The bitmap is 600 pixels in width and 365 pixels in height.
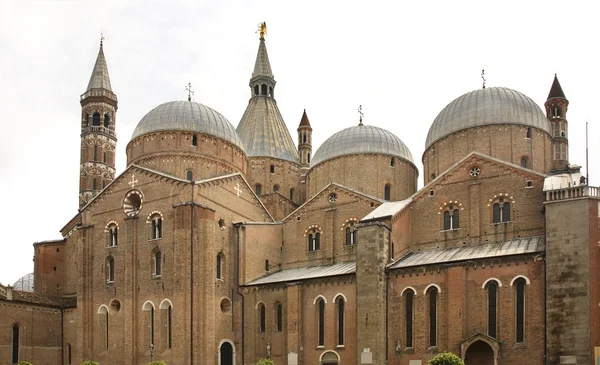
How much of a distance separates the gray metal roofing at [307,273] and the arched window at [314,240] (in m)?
1.38

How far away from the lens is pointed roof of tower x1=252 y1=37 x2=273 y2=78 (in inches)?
2589

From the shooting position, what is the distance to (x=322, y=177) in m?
51.4

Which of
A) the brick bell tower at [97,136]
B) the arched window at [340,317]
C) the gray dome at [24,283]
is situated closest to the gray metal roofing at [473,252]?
the arched window at [340,317]

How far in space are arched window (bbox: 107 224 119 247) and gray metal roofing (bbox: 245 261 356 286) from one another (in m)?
8.68

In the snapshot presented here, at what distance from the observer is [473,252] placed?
36406 millimetres

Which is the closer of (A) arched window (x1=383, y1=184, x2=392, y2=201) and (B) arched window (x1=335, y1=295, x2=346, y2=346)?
(B) arched window (x1=335, y1=295, x2=346, y2=346)

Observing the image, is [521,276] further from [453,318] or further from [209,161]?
[209,161]

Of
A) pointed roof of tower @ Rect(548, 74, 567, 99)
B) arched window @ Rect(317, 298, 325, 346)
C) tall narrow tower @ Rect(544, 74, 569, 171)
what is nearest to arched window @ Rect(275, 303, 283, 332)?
arched window @ Rect(317, 298, 325, 346)

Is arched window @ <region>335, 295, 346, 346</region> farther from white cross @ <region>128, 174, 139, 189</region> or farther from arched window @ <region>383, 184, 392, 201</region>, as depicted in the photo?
white cross @ <region>128, 174, 139, 189</region>

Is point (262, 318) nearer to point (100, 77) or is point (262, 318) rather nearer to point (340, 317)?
point (340, 317)

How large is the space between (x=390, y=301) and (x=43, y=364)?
2256cm

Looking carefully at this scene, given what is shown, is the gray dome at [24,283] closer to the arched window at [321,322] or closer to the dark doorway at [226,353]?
the dark doorway at [226,353]

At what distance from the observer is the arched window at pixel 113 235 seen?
148ft

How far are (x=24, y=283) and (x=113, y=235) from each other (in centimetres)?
3318
